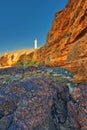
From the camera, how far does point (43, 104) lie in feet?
30.9

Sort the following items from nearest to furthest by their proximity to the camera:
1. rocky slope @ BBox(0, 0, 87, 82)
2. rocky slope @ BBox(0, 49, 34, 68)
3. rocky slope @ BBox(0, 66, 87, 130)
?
rocky slope @ BBox(0, 66, 87, 130)
rocky slope @ BBox(0, 0, 87, 82)
rocky slope @ BBox(0, 49, 34, 68)

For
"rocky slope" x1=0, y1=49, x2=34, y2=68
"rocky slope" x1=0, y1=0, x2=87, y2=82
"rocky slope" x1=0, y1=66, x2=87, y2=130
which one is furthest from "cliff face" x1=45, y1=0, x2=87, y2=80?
"rocky slope" x1=0, y1=49, x2=34, y2=68

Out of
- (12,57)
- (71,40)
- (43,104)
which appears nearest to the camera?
(43,104)

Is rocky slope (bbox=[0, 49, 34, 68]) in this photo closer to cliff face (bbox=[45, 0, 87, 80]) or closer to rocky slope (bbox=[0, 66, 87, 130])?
cliff face (bbox=[45, 0, 87, 80])

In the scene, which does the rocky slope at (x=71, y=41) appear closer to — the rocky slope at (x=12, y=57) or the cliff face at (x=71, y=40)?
the cliff face at (x=71, y=40)

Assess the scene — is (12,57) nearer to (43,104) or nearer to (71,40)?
(71,40)

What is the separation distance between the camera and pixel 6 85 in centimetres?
1142

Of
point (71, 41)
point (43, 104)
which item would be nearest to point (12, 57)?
point (71, 41)

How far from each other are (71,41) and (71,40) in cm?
6

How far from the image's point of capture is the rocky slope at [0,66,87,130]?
877 cm

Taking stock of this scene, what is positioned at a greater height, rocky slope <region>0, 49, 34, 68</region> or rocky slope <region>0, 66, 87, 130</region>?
rocky slope <region>0, 49, 34, 68</region>

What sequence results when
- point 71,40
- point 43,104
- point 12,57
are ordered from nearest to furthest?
1. point 43,104
2. point 71,40
3. point 12,57

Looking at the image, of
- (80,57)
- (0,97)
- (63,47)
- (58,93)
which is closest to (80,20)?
(63,47)

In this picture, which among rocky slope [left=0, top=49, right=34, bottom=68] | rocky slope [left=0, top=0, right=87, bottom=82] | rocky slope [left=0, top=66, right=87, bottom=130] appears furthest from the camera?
rocky slope [left=0, top=49, right=34, bottom=68]
